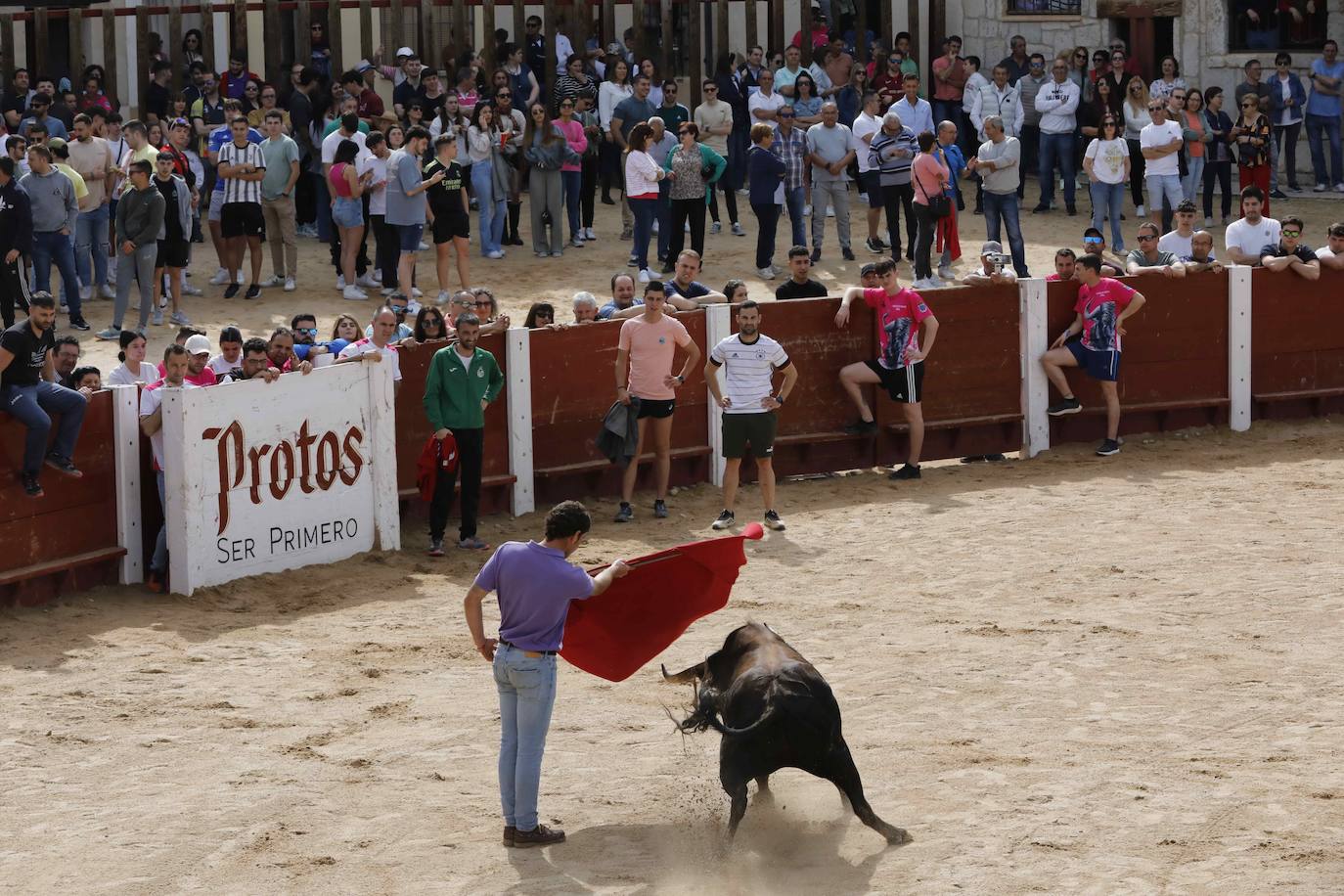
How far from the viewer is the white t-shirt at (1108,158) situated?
19031mm

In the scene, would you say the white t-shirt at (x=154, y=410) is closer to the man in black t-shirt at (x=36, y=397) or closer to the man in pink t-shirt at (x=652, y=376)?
the man in black t-shirt at (x=36, y=397)

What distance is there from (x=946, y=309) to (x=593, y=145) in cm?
590

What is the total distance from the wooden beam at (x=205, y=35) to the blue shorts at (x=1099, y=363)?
34.5 ft

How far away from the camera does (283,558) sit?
1173 centimetres

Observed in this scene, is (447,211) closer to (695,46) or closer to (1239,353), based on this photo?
(1239,353)

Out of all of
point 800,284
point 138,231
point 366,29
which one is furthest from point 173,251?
point 366,29

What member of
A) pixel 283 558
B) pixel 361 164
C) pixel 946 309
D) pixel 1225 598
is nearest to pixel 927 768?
pixel 1225 598

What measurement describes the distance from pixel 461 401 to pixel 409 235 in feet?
17.5

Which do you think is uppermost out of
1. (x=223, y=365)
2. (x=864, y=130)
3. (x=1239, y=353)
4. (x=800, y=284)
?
(x=864, y=130)

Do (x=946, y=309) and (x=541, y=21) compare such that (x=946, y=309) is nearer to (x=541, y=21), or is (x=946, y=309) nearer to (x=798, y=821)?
(x=798, y=821)

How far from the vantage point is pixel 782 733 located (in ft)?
23.6

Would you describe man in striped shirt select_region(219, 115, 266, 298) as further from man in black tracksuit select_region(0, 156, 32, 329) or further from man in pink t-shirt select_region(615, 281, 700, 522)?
man in pink t-shirt select_region(615, 281, 700, 522)

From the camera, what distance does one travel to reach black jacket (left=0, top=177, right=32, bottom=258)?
15.1m

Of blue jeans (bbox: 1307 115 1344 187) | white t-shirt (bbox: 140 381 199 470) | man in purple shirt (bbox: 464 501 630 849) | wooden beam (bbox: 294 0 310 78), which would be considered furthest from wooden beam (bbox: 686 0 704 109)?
man in purple shirt (bbox: 464 501 630 849)
